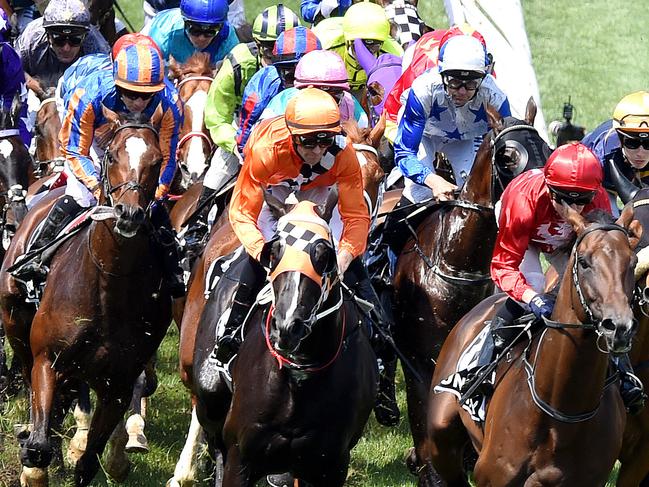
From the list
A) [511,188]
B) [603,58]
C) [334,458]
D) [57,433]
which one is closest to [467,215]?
[511,188]

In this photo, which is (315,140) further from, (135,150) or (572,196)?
(135,150)

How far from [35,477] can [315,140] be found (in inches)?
112

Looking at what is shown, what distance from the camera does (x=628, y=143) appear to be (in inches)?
322

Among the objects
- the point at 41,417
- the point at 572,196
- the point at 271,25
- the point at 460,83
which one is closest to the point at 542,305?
the point at 572,196

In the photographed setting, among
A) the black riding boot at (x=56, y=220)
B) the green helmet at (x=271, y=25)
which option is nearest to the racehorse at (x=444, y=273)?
the black riding boot at (x=56, y=220)

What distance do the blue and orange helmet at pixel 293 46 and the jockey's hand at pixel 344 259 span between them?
2894 mm

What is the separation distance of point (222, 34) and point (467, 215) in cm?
405

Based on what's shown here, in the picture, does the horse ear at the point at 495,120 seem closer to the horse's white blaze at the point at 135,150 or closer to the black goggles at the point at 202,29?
the horse's white blaze at the point at 135,150

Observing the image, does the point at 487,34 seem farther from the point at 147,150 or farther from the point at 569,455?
the point at 569,455

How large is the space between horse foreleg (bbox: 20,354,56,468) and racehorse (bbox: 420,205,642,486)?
8.47ft

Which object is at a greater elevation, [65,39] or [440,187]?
[65,39]

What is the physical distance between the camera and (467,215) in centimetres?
866

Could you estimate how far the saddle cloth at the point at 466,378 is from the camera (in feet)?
23.2

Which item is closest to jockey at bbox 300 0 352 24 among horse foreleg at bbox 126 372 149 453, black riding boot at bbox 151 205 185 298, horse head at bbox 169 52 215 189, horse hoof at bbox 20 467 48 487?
horse head at bbox 169 52 215 189
